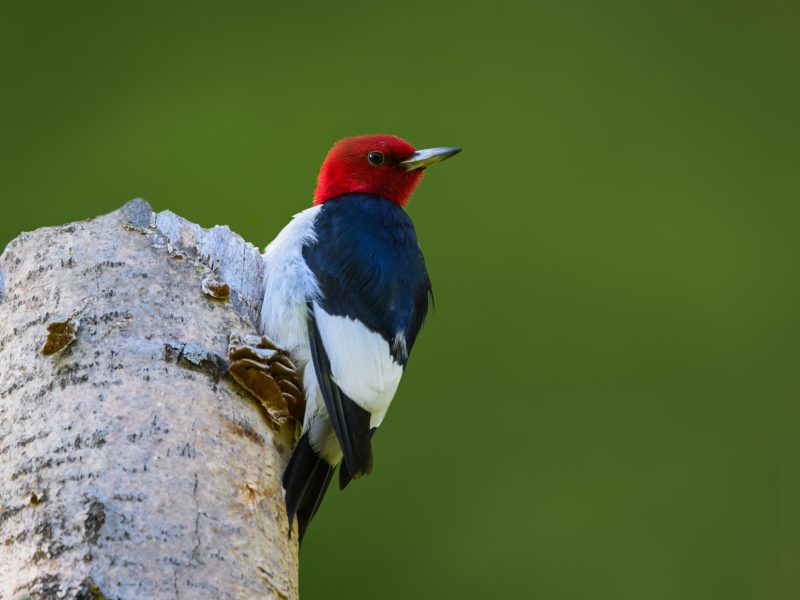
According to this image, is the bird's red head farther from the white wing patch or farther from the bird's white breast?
the white wing patch

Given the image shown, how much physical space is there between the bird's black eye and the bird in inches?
1.7

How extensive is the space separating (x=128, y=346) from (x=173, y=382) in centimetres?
9

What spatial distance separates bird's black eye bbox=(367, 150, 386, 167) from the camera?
110 inches

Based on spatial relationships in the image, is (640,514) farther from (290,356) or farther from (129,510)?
(129,510)

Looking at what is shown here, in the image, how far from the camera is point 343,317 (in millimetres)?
2195

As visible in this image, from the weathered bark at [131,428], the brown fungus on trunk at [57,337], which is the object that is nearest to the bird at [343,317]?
the weathered bark at [131,428]

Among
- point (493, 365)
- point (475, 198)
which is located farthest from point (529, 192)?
point (493, 365)

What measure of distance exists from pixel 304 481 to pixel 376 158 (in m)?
1.20

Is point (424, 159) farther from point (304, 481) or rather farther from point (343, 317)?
point (304, 481)

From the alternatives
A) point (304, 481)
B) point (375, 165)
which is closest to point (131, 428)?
point (304, 481)

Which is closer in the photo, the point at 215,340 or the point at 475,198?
the point at 215,340

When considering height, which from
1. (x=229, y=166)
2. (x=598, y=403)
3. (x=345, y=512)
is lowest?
(x=345, y=512)

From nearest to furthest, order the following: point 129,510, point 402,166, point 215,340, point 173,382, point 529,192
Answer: point 129,510, point 173,382, point 215,340, point 402,166, point 529,192

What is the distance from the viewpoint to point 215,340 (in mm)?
1770
